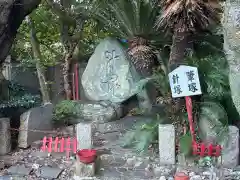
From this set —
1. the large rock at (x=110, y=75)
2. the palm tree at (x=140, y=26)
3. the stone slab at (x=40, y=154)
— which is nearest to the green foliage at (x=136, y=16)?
the palm tree at (x=140, y=26)

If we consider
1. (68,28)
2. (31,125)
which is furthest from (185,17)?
(68,28)

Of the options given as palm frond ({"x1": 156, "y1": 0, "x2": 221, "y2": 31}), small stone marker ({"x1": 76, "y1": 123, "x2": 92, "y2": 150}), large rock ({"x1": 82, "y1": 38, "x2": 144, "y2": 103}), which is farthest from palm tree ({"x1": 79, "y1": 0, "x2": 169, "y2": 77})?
small stone marker ({"x1": 76, "y1": 123, "x2": 92, "y2": 150})

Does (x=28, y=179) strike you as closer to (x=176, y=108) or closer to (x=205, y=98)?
(x=176, y=108)

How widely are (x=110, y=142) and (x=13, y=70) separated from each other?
542 cm

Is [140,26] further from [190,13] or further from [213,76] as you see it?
[213,76]

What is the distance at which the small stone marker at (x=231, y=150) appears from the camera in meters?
4.99

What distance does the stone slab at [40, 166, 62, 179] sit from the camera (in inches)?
201

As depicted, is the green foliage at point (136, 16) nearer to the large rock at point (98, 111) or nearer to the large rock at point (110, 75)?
the large rock at point (110, 75)

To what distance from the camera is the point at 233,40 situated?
8.47 feet

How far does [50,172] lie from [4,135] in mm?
1452

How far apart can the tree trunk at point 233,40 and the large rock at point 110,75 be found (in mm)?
5574

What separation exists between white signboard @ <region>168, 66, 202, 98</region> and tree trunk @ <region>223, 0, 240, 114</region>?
2.39 m

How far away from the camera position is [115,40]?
8859 millimetres

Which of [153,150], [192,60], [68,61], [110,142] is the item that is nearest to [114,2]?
[68,61]
